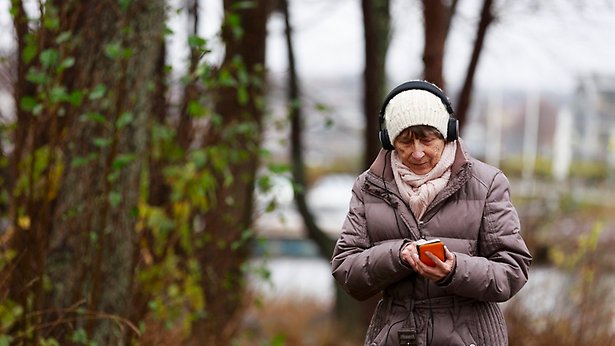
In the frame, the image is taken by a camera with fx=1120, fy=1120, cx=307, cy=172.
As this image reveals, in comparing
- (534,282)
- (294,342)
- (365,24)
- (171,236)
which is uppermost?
(365,24)

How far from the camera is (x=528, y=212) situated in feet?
37.9

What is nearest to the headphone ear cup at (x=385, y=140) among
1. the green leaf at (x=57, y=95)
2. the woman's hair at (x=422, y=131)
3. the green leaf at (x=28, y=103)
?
the woman's hair at (x=422, y=131)

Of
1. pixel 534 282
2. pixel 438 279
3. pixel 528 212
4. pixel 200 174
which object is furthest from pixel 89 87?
pixel 528 212

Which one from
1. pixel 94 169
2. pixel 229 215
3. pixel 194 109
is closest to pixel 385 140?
pixel 94 169

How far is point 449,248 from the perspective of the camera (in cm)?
345

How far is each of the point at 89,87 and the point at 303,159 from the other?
8016 millimetres

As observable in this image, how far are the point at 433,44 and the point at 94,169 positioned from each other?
9.16 ft

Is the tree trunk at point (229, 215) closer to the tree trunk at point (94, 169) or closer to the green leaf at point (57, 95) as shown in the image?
the tree trunk at point (94, 169)

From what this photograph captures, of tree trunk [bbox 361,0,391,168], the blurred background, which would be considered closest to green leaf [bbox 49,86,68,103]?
the blurred background

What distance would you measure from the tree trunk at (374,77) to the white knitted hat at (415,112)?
6512mm

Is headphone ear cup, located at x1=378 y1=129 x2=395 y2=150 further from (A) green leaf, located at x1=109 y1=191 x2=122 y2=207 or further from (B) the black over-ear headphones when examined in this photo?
(A) green leaf, located at x1=109 y1=191 x2=122 y2=207

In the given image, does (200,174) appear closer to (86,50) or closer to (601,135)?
(86,50)

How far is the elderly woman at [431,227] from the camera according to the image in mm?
3445

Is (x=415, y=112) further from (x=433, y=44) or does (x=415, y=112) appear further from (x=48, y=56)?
(x=433, y=44)
